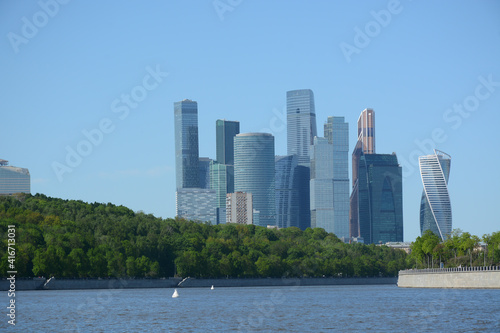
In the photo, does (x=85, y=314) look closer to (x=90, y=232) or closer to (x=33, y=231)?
(x=33, y=231)

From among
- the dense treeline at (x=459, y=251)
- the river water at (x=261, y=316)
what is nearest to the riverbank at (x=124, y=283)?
the dense treeline at (x=459, y=251)

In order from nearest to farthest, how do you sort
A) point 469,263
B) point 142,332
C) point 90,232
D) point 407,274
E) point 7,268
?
point 142,332 → point 7,268 → point 469,263 → point 407,274 → point 90,232

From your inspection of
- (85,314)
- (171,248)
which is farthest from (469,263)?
(85,314)

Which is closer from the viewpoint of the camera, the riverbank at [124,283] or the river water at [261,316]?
the river water at [261,316]

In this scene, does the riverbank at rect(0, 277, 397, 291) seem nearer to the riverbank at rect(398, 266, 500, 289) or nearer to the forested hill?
the forested hill

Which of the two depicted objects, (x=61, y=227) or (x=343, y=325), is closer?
(x=343, y=325)

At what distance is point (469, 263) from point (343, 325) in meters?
Result: 91.0

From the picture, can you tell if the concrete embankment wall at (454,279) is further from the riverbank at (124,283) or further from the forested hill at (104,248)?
the forested hill at (104,248)

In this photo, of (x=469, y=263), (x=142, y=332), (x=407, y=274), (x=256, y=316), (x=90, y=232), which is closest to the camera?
(x=142, y=332)

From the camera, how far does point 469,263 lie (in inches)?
6206

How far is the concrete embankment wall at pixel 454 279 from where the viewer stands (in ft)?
385

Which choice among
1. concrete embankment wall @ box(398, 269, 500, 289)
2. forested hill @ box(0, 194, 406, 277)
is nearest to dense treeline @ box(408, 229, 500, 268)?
concrete embankment wall @ box(398, 269, 500, 289)

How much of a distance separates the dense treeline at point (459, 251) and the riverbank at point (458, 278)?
22.7ft

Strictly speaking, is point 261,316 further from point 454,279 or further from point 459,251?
point 459,251
